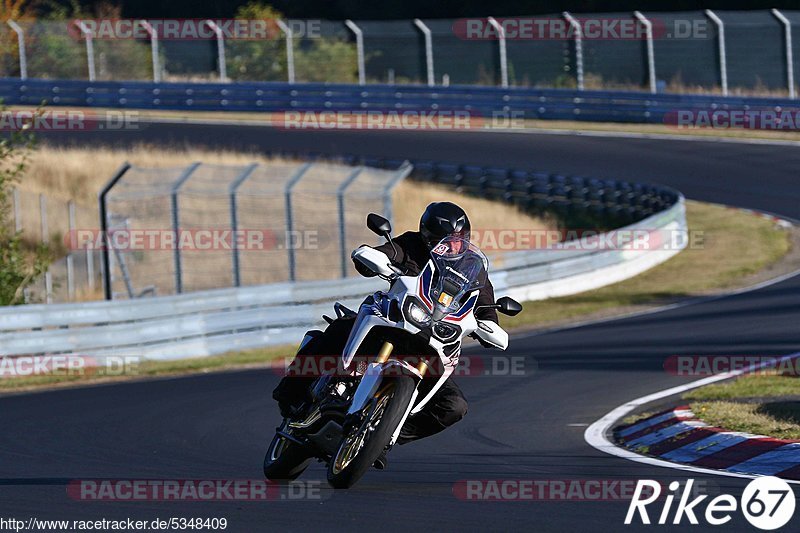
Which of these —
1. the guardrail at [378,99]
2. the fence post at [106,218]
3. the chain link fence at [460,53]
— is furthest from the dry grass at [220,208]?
the chain link fence at [460,53]

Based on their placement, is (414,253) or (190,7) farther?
(190,7)

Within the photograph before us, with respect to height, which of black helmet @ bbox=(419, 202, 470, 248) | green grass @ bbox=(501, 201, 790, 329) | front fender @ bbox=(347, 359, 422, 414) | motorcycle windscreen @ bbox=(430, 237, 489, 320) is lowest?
green grass @ bbox=(501, 201, 790, 329)

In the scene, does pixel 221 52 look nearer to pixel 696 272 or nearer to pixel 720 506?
pixel 696 272

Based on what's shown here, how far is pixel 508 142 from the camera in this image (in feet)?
112

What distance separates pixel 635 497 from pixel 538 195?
70.1 ft

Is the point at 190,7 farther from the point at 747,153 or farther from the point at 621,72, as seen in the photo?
the point at 747,153

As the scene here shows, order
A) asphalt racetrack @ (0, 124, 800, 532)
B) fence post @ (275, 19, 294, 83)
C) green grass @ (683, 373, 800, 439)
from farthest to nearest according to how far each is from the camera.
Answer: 1. fence post @ (275, 19, 294, 83)
2. green grass @ (683, 373, 800, 439)
3. asphalt racetrack @ (0, 124, 800, 532)

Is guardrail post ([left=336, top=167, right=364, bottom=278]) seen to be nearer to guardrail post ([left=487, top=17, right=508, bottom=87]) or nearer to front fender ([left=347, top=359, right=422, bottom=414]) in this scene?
front fender ([left=347, top=359, right=422, bottom=414])

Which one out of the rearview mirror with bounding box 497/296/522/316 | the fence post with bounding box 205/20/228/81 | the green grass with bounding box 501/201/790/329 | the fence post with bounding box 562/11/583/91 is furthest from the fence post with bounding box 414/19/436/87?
the rearview mirror with bounding box 497/296/522/316

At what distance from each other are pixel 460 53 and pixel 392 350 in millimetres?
32656

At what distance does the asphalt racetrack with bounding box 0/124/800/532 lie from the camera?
7074 millimetres

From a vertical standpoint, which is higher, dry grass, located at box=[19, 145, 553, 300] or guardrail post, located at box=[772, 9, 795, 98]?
guardrail post, located at box=[772, 9, 795, 98]

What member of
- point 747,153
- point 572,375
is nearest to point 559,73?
point 747,153

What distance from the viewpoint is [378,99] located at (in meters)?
36.9
